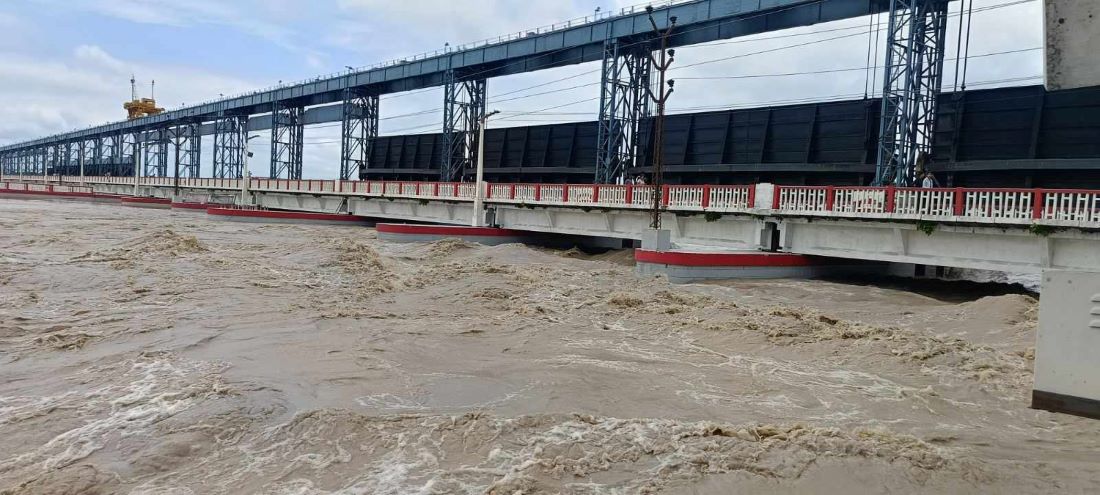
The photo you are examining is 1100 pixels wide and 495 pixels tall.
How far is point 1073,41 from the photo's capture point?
347cm

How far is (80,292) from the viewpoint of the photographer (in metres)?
12.3

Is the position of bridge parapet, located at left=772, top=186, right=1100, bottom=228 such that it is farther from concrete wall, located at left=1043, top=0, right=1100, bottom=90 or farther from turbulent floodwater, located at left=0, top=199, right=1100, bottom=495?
concrete wall, located at left=1043, top=0, right=1100, bottom=90

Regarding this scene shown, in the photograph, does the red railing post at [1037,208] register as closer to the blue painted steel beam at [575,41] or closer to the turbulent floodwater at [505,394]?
the turbulent floodwater at [505,394]

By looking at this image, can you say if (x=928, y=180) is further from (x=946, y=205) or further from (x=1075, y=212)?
(x=1075, y=212)

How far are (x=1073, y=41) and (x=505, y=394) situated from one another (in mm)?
5266

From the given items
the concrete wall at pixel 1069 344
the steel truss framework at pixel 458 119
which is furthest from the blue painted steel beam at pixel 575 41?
the concrete wall at pixel 1069 344

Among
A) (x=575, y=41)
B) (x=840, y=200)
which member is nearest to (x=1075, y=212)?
(x=840, y=200)

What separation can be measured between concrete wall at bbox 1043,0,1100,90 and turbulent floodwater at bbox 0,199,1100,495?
9.13 feet

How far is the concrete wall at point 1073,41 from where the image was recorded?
3408 millimetres

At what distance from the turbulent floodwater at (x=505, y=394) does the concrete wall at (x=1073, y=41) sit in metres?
2.78

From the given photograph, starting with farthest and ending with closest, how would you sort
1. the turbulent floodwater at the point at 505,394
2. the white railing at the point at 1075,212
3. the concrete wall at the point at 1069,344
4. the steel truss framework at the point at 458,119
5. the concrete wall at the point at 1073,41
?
the steel truss framework at the point at 458,119, the white railing at the point at 1075,212, the turbulent floodwater at the point at 505,394, the concrete wall at the point at 1069,344, the concrete wall at the point at 1073,41

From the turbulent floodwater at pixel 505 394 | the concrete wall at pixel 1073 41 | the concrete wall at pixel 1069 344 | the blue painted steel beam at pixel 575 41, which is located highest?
the blue painted steel beam at pixel 575 41

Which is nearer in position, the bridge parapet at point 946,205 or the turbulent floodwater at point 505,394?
the turbulent floodwater at point 505,394

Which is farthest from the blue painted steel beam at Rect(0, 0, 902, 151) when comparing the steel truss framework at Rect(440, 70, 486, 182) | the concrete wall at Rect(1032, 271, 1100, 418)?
the concrete wall at Rect(1032, 271, 1100, 418)
